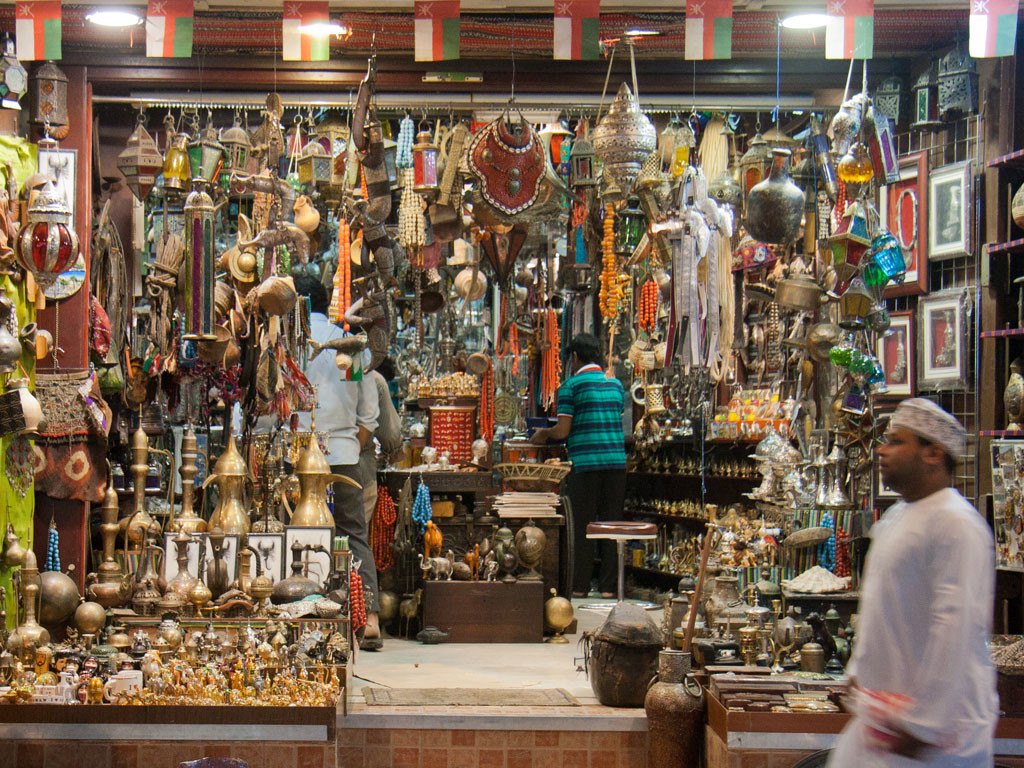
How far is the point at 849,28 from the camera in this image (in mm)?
5262

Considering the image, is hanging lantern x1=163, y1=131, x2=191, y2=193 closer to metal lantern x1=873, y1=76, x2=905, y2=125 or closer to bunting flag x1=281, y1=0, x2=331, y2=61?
bunting flag x1=281, y1=0, x2=331, y2=61

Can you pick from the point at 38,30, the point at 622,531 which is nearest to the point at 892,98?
the point at 622,531

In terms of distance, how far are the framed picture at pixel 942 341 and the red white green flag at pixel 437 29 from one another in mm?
2465

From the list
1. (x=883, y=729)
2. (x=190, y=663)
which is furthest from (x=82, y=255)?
(x=883, y=729)

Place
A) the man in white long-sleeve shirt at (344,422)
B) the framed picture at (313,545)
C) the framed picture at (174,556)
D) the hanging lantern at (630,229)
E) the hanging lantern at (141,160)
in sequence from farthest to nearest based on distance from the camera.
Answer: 1. the hanging lantern at (630,229)
2. the man in white long-sleeve shirt at (344,422)
3. the hanging lantern at (141,160)
4. the framed picture at (313,545)
5. the framed picture at (174,556)

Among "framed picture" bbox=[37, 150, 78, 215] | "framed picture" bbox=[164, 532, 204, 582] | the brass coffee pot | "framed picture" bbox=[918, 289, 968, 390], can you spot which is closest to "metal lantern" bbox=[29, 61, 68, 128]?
"framed picture" bbox=[37, 150, 78, 215]

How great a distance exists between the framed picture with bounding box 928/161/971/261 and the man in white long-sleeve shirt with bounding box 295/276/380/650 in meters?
2.93

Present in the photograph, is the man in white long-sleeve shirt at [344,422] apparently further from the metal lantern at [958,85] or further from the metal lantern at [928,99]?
the metal lantern at [958,85]

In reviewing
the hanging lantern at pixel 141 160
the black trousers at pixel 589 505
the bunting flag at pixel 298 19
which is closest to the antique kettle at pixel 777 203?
the bunting flag at pixel 298 19

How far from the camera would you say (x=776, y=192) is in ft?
18.5

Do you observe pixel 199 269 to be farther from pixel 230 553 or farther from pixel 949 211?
pixel 949 211

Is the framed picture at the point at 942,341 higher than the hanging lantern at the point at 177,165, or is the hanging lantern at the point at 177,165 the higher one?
the hanging lantern at the point at 177,165

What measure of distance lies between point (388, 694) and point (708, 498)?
14.3 feet

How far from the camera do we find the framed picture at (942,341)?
582 centimetres
